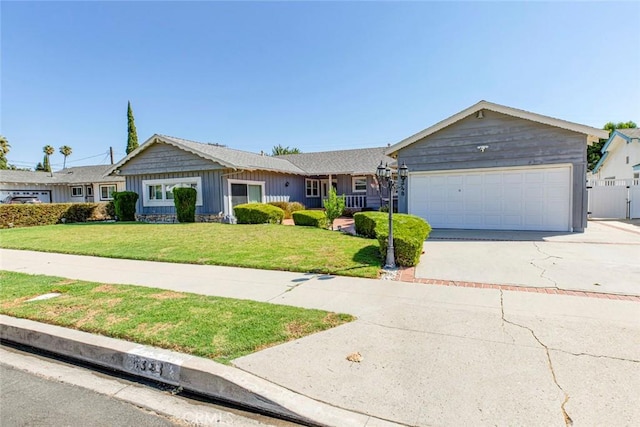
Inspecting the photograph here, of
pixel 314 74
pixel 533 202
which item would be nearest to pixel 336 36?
pixel 314 74

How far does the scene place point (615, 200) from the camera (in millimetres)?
16828

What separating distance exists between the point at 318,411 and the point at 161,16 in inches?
542

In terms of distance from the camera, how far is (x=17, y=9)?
30.6 feet

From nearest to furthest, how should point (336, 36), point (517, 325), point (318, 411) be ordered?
point (318, 411) < point (517, 325) < point (336, 36)

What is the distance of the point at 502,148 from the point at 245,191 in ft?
41.1

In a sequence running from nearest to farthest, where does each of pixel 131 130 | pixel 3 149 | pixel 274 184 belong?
pixel 274 184 < pixel 131 130 < pixel 3 149

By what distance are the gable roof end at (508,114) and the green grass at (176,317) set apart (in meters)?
10.8

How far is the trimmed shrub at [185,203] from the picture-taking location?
1644 cm

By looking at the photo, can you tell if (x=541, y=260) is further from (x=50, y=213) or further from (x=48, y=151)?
(x=48, y=151)

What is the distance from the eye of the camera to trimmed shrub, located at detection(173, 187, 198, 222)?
53.9 feet

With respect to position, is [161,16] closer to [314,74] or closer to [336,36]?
[336,36]

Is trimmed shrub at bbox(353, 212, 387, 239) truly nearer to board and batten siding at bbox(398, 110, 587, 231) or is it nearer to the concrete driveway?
the concrete driveway

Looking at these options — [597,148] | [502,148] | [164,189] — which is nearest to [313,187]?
[164,189]

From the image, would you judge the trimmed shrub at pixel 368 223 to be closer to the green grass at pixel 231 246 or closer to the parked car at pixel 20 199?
the green grass at pixel 231 246
